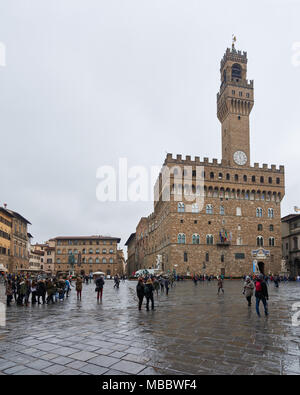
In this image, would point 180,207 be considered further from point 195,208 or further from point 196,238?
point 196,238

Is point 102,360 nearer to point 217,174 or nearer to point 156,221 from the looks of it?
point 217,174

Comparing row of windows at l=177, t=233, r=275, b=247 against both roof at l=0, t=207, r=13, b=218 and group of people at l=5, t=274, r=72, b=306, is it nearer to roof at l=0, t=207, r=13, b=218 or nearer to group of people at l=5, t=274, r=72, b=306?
roof at l=0, t=207, r=13, b=218

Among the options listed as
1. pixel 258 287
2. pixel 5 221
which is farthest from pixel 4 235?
pixel 258 287

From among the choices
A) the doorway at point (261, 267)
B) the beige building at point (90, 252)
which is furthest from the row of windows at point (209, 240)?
the beige building at point (90, 252)

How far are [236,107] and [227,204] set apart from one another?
1602cm

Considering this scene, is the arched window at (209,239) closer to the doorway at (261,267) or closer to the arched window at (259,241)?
the arched window at (259,241)

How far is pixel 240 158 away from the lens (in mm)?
49625

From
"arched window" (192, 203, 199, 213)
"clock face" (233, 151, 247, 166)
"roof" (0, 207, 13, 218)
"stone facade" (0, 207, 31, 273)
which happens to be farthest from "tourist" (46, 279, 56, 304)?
"clock face" (233, 151, 247, 166)

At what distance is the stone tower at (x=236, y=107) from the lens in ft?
163

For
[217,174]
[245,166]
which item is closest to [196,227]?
[217,174]
